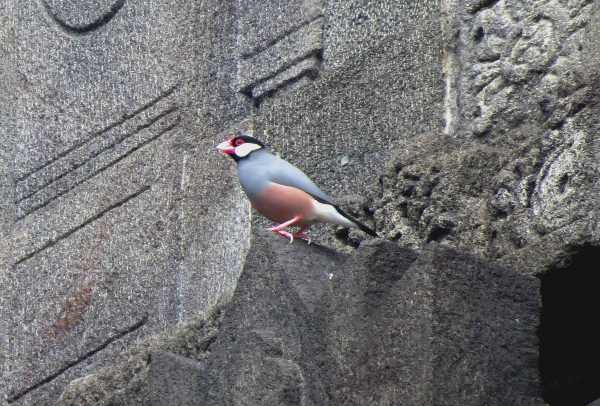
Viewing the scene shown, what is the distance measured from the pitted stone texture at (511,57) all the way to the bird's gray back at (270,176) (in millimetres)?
408

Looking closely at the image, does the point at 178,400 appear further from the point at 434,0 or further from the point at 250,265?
the point at 434,0

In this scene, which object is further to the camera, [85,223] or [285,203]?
[85,223]

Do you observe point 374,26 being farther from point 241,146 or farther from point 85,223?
point 85,223

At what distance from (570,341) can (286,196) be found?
0.91 metres

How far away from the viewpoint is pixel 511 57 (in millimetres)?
3100

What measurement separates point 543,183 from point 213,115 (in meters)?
1.84

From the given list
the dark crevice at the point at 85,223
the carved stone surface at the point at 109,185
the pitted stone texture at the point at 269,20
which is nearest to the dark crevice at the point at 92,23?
the carved stone surface at the point at 109,185

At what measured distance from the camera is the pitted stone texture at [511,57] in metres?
2.96

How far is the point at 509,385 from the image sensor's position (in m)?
2.17

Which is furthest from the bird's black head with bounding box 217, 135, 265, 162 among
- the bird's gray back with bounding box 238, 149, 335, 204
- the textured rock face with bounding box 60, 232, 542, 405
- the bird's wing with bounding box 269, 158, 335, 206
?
the textured rock face with bounding box 60, 232, 542, 405

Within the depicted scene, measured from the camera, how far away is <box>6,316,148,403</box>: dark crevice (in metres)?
3.88

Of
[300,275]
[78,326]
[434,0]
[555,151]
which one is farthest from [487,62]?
[78,326]

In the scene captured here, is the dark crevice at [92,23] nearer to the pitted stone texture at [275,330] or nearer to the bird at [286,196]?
the bird at [286,196]

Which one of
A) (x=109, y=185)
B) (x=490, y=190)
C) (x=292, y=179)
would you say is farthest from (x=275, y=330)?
(x=109, y=185)
